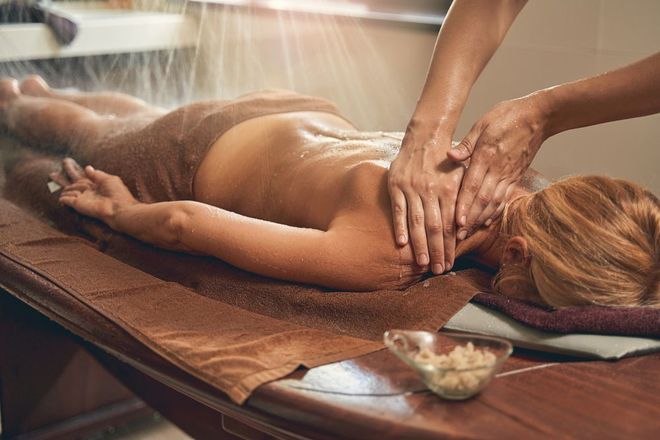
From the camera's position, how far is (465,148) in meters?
1.72

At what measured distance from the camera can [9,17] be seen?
12.9 feet

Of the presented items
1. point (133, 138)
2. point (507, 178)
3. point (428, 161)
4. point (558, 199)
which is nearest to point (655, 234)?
point (558, 199)

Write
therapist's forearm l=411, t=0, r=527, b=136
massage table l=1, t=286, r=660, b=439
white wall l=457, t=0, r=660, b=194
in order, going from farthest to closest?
white wall l=457, t=0, r=660, b=194
therapist's forearm l=411, t=0, r=527, b=136
massage table l=1, t=286, r=660, b=439

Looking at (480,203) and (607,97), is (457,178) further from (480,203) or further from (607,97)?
(607,97)

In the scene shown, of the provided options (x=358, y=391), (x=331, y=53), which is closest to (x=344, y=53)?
(x=331, y=53)

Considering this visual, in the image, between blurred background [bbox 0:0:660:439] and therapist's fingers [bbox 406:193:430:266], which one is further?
blurred background [bbox 0:0:660:439]

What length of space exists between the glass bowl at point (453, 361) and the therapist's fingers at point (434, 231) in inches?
12.2

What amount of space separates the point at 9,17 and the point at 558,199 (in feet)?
10.4

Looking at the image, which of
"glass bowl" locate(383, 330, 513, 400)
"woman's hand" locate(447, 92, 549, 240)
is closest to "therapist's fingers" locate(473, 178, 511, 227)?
"woman's hand" locate(447, 92, 549, 240)

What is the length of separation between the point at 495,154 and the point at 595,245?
31 cm

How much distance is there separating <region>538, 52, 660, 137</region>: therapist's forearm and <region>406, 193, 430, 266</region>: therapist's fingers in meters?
0.34

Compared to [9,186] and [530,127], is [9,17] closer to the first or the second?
[9,186]

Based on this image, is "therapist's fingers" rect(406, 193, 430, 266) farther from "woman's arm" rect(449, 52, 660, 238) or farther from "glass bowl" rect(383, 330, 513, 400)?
"glass bowl" rect(383, 330, 513, 400)

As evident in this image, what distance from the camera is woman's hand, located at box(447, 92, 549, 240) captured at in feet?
5.57
